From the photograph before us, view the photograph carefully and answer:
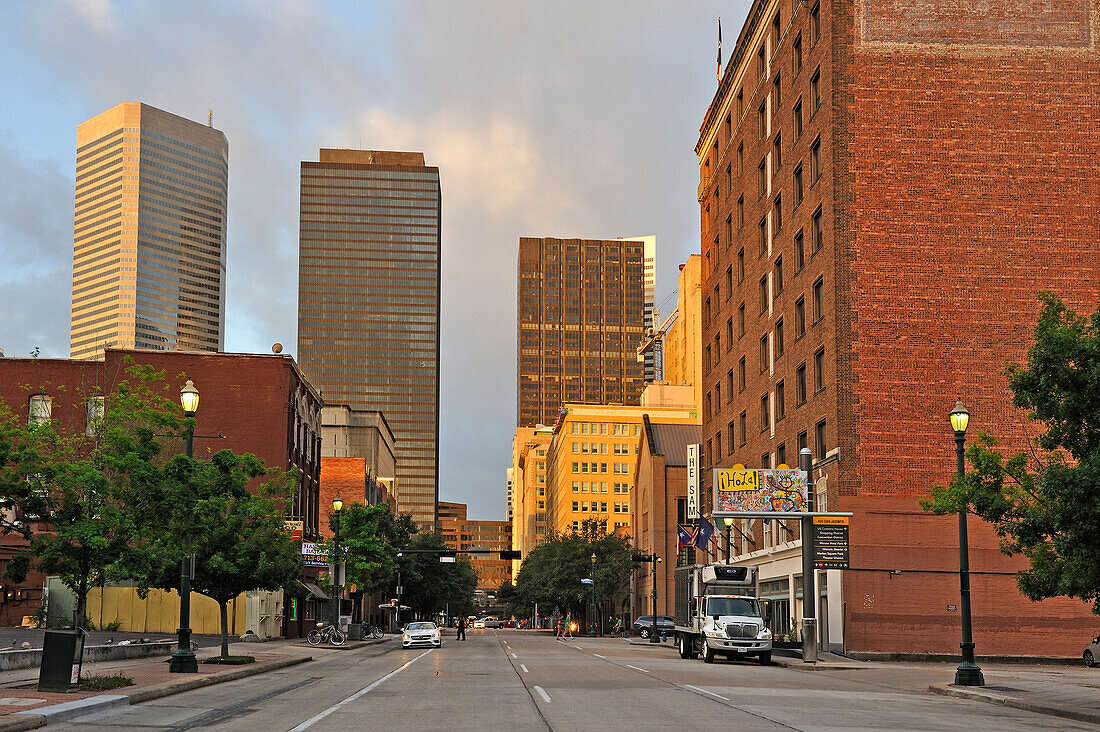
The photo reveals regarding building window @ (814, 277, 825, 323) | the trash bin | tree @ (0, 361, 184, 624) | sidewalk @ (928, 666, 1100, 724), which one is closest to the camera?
sidewalk @ (928, 666, 1100, 724)

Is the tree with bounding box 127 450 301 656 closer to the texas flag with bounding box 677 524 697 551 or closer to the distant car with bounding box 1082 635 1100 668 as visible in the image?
the texas flag with bounding box 677 524 697 551

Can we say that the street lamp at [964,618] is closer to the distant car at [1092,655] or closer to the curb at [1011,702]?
the curb at [1011,702]

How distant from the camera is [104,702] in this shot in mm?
20172

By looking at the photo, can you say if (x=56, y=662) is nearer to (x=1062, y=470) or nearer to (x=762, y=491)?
(x=1062, y=470)

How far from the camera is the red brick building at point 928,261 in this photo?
44219mm

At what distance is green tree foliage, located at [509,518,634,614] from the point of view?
10275cm

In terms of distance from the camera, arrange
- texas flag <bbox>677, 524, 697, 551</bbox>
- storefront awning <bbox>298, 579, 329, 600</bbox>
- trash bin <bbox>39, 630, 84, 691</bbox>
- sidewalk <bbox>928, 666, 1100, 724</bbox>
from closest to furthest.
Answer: sidewalk <bbox>928, 666, 1100, 724</bbox>
trash bin <bbox>39, 630, 84, 691</bbox>
texas flag <bbox>677, 524, 697, 551</bbox>
storefront awning <bbox>298, 579, 329, 600</bbox>

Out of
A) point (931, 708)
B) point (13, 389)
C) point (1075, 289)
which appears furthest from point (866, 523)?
point (13, 389)

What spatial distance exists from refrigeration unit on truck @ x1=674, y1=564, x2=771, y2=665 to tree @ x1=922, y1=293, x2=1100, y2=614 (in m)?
15.6

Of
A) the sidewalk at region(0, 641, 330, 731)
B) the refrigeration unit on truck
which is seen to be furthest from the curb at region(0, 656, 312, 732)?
the refrigeration unit on truck

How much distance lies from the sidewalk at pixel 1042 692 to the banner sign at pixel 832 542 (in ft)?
27.8

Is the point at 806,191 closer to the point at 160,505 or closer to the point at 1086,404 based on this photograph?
the point at 1086,404

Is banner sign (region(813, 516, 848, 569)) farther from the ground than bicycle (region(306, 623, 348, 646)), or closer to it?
farther from the ground

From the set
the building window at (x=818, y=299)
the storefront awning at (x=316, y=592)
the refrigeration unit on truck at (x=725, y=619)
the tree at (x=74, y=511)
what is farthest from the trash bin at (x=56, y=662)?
the storefront awning at (x=316, y=592)
